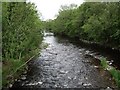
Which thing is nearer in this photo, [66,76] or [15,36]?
[66,76]

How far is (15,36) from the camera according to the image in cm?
1975

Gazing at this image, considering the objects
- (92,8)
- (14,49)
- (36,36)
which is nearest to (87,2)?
(92,8)

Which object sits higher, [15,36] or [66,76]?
[15,36]

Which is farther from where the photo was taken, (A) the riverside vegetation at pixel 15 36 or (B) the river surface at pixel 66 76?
(A) the riverside vegetation at pixel 15 36

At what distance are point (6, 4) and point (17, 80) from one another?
22.3ft

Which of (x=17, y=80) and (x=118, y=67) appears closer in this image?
(x=17, y=80)

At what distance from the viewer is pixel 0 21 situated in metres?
17.2

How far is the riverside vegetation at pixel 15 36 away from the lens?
1716 cm

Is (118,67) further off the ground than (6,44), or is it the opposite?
(6,44)

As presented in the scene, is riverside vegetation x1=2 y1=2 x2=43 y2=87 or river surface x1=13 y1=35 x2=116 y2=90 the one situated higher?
riverside vegetation x1=2 y1=2 x2=43 y2=87

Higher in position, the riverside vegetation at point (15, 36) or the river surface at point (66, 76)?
the riverside vegetation at point (15, 36)

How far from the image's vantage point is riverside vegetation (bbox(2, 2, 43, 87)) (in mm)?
17156

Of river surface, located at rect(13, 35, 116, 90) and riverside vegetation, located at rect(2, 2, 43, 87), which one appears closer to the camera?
river surface, located at rect(13, 35, 116, 90)

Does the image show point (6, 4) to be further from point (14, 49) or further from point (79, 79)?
point (79, 79)
